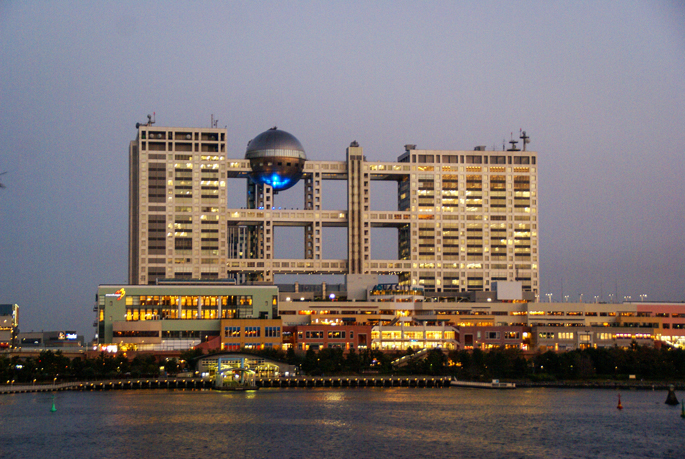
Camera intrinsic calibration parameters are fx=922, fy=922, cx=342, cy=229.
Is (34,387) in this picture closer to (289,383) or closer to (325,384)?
(289,383)

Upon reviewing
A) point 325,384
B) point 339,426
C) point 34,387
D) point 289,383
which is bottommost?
point 325,384

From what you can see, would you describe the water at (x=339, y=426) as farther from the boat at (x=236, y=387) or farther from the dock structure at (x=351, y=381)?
A: the dock structure at (x=351, y=381)

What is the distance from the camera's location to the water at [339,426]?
109 m

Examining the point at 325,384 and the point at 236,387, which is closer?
the point at 236,387

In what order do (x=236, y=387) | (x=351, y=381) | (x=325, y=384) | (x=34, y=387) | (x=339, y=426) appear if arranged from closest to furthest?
(x=339, y=426) < (x=34, y=387) < (x=236, y=387) < (x=351, y=381) < (x=325, y=384)

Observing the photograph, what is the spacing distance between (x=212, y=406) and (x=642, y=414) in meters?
68.4

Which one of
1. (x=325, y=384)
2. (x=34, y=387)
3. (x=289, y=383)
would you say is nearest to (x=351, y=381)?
(x=325, y=384)

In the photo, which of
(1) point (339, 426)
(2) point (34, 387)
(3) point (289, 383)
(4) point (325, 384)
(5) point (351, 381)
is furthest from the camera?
(4) point (325, 384)

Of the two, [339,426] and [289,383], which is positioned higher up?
[339,426]

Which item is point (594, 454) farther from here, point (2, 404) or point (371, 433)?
point (2, 404)

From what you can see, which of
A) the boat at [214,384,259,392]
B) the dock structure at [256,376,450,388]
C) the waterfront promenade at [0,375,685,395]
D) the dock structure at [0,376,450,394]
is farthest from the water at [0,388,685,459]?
the dock structure at [256,376,450,388]

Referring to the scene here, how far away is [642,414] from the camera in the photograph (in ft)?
470

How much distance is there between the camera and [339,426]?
5015 inches

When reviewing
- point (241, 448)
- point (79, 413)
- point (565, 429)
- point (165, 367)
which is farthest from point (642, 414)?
point (165, 367)
